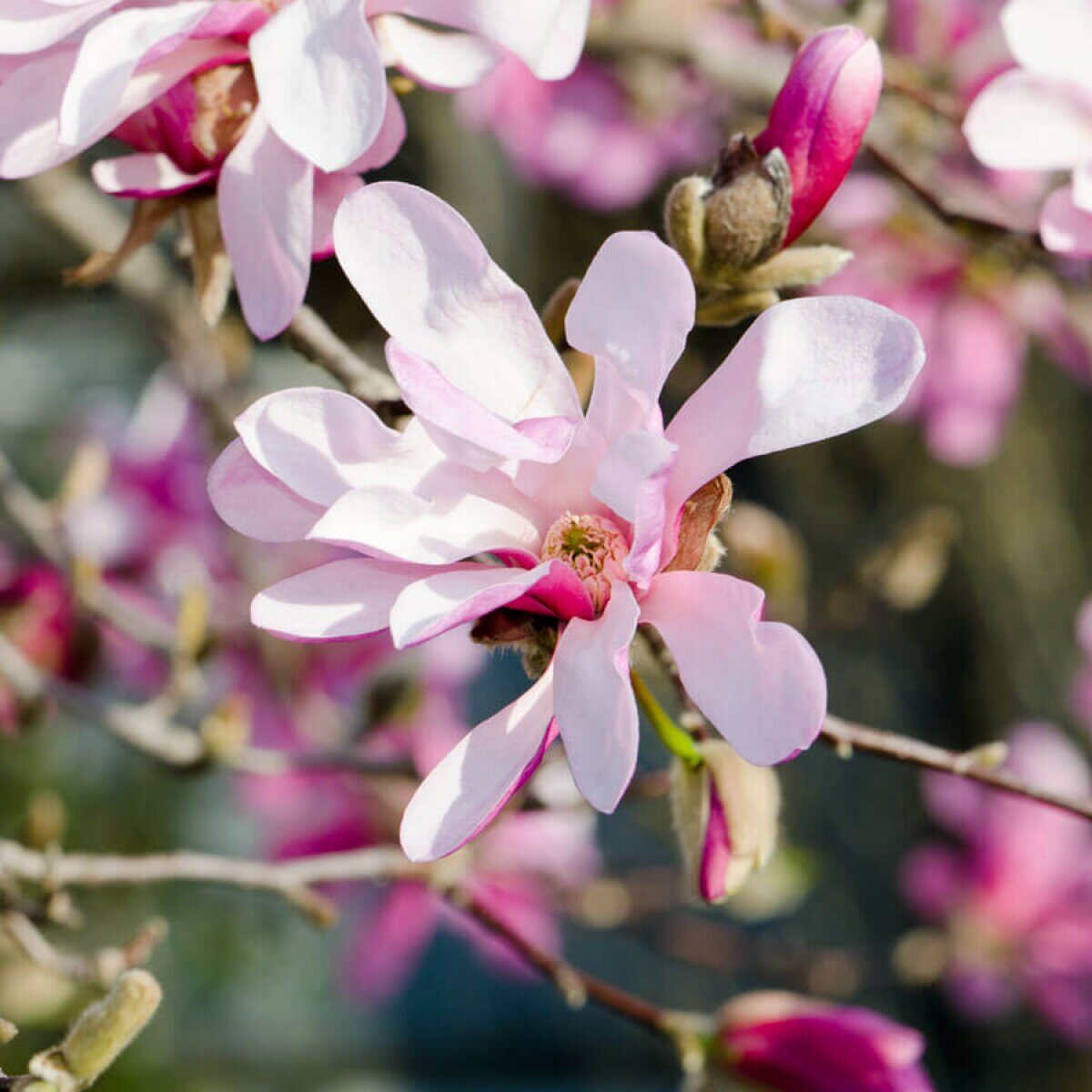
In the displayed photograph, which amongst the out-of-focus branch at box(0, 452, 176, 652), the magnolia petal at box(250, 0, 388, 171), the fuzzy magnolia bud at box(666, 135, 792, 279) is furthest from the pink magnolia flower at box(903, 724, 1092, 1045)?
the magnolia petal at box(250, 0, 388, 171)

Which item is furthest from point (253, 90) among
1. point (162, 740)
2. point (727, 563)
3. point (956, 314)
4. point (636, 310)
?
point (956, 314)

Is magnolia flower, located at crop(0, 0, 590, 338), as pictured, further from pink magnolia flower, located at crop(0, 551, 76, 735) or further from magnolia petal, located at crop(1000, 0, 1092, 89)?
pink magnolia flower, located at crop(0, 551, 76, 735)

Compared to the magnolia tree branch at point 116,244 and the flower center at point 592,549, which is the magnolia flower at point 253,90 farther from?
the magnolia tree branch at point 116,244

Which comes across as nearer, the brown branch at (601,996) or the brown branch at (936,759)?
the brown branch at (936,759)

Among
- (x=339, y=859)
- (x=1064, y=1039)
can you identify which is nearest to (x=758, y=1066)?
(x=339, y=859)

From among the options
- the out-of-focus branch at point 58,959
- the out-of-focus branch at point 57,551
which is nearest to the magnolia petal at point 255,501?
the out-of-focus branch at point 58,959

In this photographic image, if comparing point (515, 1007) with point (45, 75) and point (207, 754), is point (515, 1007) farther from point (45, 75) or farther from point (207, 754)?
point (45, 75)

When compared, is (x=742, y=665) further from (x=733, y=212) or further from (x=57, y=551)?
(x=57, y=551)
